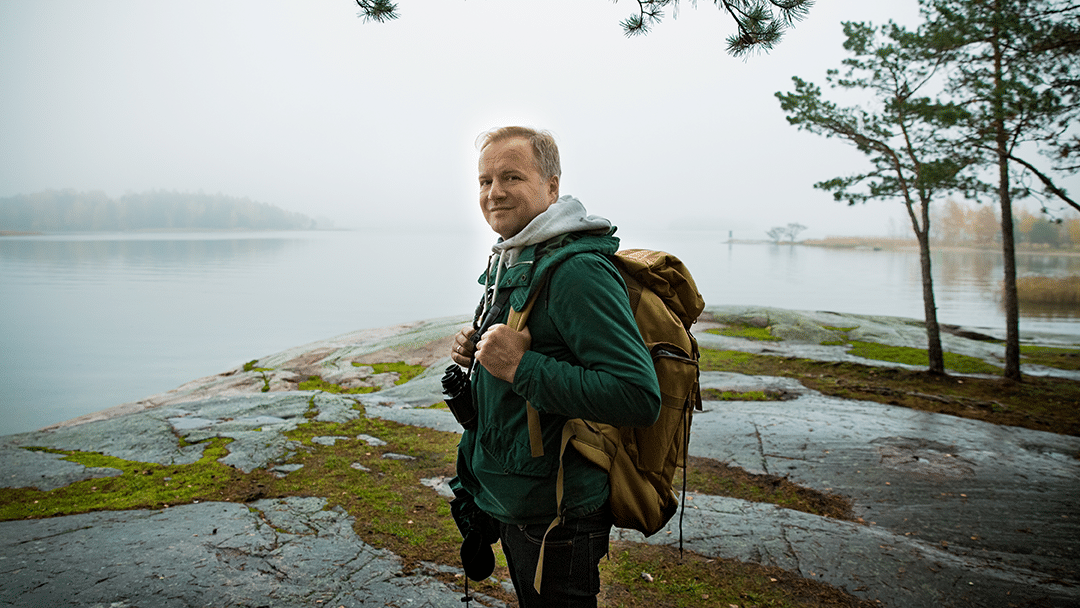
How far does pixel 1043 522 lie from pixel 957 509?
57 cm

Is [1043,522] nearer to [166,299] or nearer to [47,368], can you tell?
[47,368]

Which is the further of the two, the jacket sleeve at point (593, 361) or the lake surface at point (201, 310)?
the lake surface at point (201, 310)

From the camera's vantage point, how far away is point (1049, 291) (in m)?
31.0

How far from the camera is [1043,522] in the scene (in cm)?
447

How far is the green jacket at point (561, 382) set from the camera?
1355 millimetres

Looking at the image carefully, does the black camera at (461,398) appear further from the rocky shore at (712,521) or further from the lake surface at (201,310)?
the lake surface at (201,310)

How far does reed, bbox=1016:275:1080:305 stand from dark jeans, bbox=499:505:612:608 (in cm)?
3795

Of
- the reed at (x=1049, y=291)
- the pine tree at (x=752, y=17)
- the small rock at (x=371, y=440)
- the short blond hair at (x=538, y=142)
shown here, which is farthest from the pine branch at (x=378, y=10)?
the reed at (x=1049, y=291)

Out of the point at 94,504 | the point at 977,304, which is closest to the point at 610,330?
the point at 94,504

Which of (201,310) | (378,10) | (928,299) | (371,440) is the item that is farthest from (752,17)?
(201,310)

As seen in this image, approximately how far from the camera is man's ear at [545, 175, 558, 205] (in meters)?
1.74

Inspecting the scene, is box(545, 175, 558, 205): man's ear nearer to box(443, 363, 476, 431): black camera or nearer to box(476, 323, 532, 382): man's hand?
box(476, 323, 532, 382): man's hand

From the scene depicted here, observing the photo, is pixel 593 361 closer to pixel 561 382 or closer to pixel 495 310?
pixel 561 382

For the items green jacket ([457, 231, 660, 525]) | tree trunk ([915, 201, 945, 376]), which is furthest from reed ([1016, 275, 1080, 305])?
green jacket ([457, 231, 660, 525])
